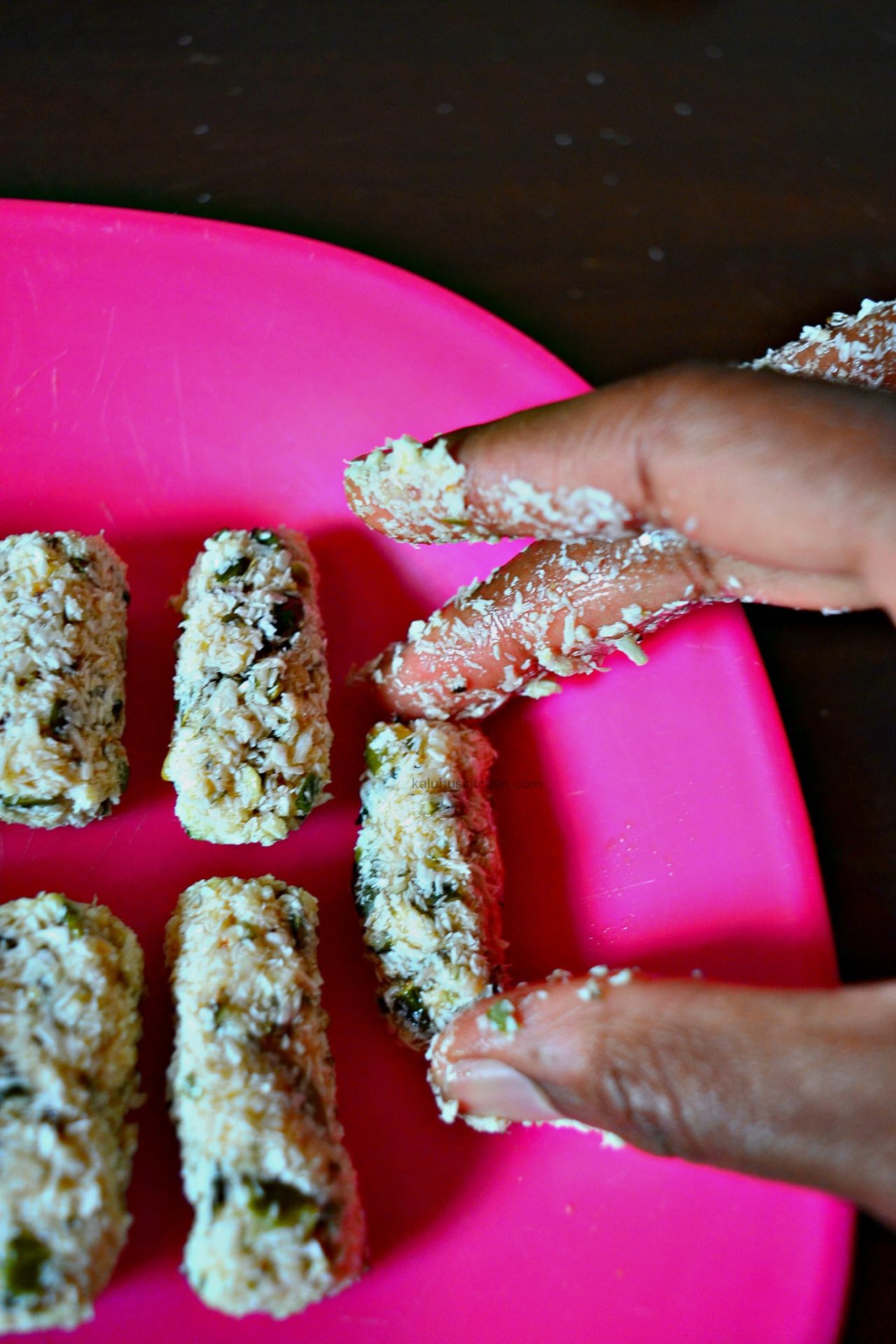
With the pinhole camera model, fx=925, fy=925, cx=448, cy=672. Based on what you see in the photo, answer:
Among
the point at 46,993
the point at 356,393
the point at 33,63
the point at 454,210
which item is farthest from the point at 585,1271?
the point at 33,63

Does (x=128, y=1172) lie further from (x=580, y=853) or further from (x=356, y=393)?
(x=356, y=393)

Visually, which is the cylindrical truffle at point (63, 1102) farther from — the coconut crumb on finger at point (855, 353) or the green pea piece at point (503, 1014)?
the coconut crumb on finger at point (855, 353)

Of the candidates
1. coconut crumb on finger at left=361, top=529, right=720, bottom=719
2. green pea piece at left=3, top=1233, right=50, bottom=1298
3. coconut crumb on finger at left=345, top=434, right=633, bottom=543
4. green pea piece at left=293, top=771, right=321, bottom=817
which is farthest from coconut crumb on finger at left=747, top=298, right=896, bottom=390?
green pea piece at left=3, top=1233, right=50, bottom=1298

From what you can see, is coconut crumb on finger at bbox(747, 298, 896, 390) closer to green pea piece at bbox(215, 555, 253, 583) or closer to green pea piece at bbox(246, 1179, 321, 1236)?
green pea piece at bbox(215, 555, 253, 583)

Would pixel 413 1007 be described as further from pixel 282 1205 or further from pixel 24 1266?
pixel 24 1266

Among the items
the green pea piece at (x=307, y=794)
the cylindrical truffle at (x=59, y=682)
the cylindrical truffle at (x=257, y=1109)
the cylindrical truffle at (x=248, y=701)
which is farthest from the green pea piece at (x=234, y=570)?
→ the cylindrical truffle at (x=257, y=1109)

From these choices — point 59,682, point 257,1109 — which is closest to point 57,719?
point 59,682

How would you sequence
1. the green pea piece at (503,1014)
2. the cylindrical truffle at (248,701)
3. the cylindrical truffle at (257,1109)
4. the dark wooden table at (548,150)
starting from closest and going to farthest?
the cylindrical truffle at (257,1109) → the green pea piece at (503,1014) → the cylindrical truffle at (248,701) → the dark wooden table at (548,150)
